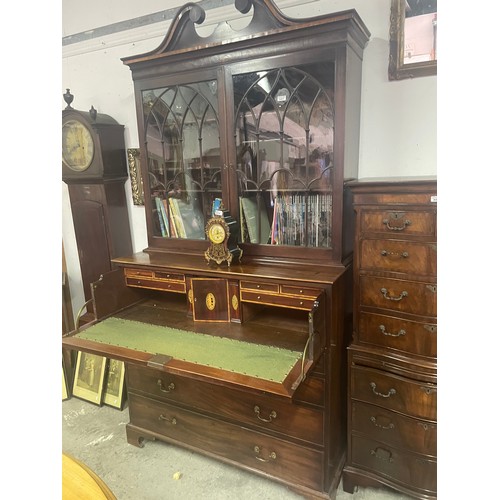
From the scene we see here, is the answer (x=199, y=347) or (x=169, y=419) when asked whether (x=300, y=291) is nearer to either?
(x=199, y=347)

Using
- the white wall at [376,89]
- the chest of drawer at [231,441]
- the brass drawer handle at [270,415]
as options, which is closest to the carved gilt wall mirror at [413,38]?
the white wall at [376,89]

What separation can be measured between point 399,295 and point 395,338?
0.18 m

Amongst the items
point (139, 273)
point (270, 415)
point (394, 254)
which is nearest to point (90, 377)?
point (139, 273)

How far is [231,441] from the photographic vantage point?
1.74 m

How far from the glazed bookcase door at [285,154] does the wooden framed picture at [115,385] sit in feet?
4.32

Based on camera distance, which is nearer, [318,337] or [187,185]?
[318,337]

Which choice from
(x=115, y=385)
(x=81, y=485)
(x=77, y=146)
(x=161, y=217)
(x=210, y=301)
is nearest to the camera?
(x=81, y=485)

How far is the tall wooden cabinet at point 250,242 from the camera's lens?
1.40m

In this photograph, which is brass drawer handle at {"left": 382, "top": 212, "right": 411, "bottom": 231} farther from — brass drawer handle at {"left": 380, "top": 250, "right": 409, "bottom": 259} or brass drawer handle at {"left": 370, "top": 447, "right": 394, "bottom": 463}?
brass drawer handle at {"left": 370, "top": 447, "right": 394, "bottom": 463}

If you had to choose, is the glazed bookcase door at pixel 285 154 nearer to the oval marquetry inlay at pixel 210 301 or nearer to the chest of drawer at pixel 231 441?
the oval marquetry inlay at pixel 210 301
